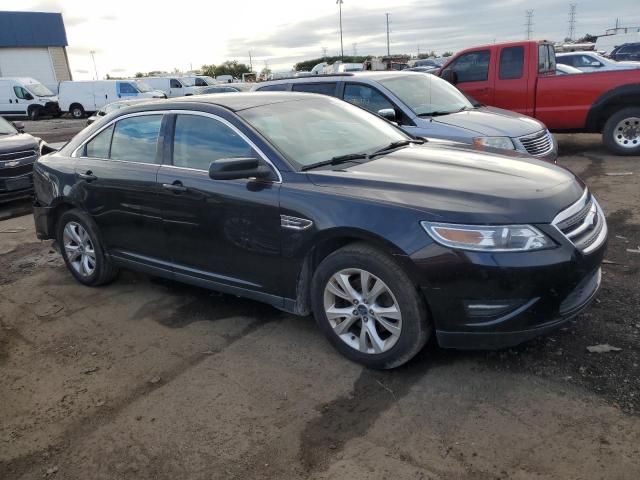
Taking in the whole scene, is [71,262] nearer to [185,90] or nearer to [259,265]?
[259,265]

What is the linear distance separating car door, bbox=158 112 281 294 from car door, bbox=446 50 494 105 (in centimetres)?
745

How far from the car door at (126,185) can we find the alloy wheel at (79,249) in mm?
272

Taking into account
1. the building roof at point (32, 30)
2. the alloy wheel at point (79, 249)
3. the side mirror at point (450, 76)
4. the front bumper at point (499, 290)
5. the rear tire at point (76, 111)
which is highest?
the building roof at point (32, 30)

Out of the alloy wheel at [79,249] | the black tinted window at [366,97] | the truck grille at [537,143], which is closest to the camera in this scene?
the alloy wheel at [79,249]

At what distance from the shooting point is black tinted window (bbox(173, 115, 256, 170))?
13.1 ft

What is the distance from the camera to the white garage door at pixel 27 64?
4556 centimetres

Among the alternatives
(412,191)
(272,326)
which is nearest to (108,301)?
(272,326)

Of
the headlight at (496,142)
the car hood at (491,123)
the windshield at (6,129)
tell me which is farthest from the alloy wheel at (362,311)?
the windshield at (6,129)

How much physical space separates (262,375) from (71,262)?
9.19ft

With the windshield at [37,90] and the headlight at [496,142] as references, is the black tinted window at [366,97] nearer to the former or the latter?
the headlight at [496,142]

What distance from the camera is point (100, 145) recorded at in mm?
5039

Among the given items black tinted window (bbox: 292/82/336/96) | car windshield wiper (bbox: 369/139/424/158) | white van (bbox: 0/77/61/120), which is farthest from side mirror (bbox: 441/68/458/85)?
white van (bbox: 0/77/61/120)

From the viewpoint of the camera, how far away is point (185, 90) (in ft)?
108

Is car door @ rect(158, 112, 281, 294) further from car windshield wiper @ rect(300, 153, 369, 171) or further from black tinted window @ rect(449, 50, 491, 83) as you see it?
black tinted window @ rect(449, 50, 491, 83)
